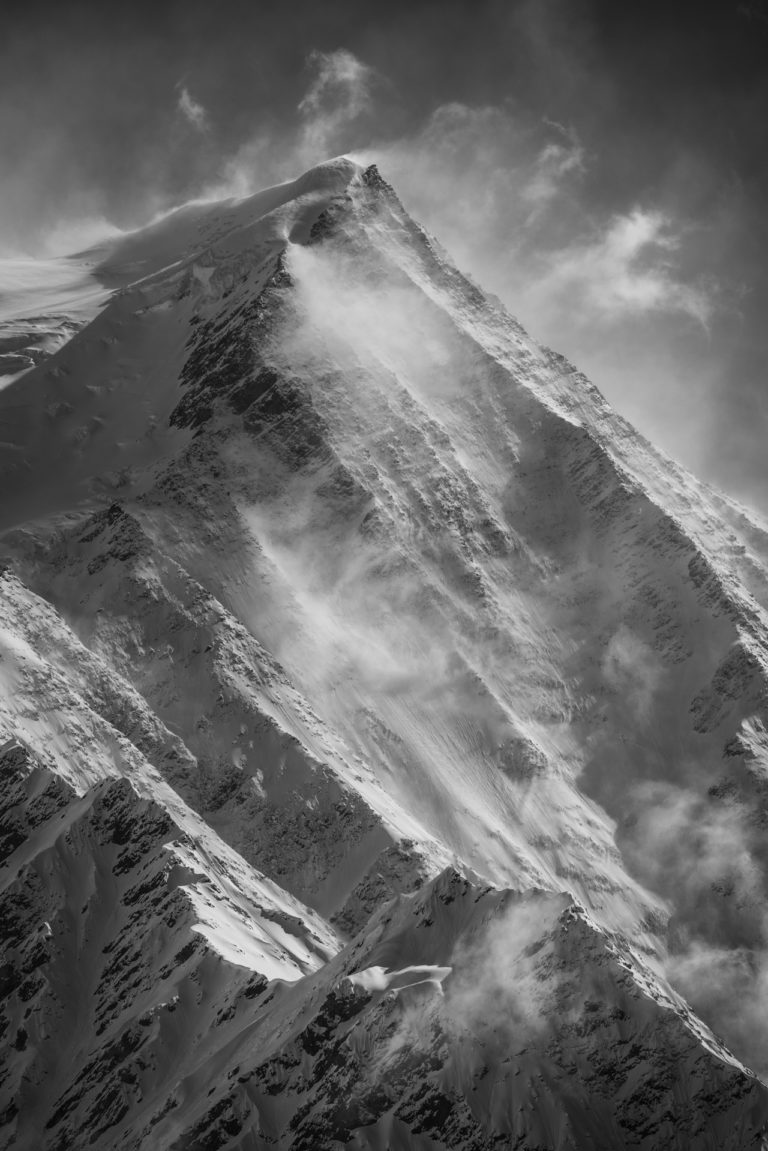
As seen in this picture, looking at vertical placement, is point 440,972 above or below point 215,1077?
above

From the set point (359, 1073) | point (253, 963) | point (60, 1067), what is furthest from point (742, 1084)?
point (60, 1067)

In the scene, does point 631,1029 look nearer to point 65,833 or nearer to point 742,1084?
point 742,1084

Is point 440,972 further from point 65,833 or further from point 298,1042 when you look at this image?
point 65,833

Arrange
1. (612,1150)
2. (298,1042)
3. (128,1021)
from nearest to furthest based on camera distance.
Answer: (612,1150)
(298,1042)
(128,1021)

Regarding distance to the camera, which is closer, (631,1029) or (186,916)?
(631,1029)

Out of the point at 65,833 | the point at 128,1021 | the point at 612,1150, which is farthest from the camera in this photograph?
the point at 65,833

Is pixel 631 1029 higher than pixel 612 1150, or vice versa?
pixel 631 1029

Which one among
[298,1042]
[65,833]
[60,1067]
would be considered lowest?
[60,1067]

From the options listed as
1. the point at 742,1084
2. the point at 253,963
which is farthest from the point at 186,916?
the point at 742,1084

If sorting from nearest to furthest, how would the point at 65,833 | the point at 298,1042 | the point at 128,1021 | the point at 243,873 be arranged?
the point at 298,1042 → the point at 128,1021 → the point at 65,833 → the point at 243,873
